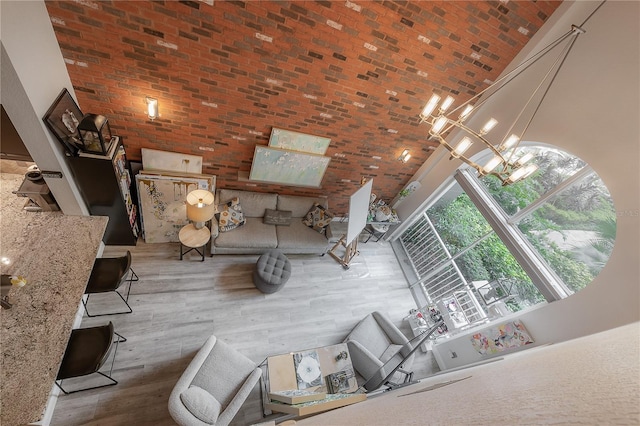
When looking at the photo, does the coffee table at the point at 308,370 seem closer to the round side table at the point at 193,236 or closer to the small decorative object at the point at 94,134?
the round side table at the point at 193,236

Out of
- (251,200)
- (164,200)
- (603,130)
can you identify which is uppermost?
(251,200)

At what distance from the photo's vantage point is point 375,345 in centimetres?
398

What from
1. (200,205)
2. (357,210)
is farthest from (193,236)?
(357,210)

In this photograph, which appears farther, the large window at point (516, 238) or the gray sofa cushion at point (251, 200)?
the gray sofa cushion at point (251, 200)

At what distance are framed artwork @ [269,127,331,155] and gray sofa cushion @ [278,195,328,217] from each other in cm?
100

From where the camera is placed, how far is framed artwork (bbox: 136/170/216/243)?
3.80 m

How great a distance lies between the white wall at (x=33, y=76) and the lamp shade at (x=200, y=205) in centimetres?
125

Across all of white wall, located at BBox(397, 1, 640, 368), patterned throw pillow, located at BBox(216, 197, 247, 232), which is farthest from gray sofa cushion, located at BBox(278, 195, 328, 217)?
white wall, located at BBox(397, 1, 640, 368)

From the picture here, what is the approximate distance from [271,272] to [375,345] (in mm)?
1829

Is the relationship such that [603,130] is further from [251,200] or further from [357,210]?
[251,200]

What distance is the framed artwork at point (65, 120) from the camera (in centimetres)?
260

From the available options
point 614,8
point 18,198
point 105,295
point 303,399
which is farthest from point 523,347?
point 18,198

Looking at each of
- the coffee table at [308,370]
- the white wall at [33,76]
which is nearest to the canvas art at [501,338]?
the coffee table at [308,370]

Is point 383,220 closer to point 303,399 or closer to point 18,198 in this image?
point 303,399
